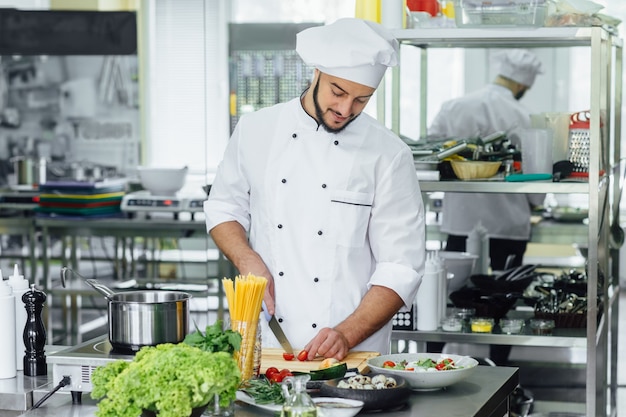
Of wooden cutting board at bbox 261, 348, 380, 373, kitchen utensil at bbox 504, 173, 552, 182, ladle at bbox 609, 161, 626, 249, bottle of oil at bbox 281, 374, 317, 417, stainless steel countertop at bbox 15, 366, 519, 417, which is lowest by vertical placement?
stainless steel countertop at bbox 15, 366, 519, 417

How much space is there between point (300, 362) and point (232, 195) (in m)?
0.80

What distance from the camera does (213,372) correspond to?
6.32ft

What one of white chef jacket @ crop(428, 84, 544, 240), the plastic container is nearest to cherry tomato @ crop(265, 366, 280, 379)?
the plastic container

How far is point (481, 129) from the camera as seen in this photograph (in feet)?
18.1

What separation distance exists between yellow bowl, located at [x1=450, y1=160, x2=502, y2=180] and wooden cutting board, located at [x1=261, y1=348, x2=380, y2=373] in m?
1.25

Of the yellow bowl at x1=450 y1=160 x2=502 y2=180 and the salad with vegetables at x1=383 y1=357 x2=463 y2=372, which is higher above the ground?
the yellow bowl at x1=450 y1=160 x2=502 y2=180

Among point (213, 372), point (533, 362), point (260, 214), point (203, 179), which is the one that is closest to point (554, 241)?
point (533, 362)

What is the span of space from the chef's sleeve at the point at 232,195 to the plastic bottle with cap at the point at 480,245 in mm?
2448

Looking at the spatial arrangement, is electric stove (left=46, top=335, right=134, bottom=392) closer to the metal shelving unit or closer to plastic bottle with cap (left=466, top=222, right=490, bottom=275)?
the metal shelving unit

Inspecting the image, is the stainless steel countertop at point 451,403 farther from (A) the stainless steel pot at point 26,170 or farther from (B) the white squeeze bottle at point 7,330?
(A) the stainless steel pot at point 26,170

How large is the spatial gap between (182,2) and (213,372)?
405 cm

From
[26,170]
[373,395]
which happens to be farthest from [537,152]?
[26,170]

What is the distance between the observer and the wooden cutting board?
2.53 m

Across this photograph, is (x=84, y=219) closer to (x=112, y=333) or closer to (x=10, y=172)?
(x=10, y=172)
